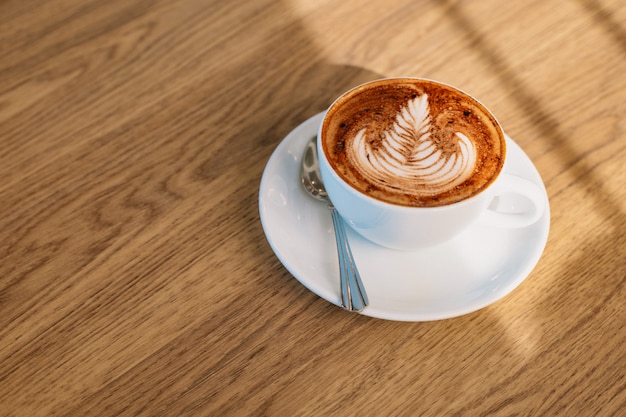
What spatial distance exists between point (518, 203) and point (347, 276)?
0.21 meters

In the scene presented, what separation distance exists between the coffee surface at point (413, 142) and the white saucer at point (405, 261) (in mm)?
70

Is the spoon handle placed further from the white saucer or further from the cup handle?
the cup handle

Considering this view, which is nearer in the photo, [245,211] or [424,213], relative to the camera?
[424,213]

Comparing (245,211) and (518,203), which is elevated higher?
(245,211)

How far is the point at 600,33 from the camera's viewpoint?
0.86 m

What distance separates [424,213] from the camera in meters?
0.53

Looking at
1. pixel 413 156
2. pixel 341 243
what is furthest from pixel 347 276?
pixel 413 156

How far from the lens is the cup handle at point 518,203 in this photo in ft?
1.91

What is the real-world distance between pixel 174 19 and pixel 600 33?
2.08 ft

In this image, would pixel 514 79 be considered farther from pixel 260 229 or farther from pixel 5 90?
pixel 5 90

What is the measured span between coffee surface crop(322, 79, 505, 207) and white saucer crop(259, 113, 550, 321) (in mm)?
70

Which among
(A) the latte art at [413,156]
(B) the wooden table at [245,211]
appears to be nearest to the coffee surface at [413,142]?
(A) the latte art at [413,156]

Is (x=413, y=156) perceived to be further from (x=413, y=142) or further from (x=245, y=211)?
(x=245, y=211)

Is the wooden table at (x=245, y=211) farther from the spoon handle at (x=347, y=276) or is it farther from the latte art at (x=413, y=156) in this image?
the latte art at (x=413, y=156)
